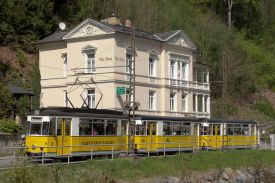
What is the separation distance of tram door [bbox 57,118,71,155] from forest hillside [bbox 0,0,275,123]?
13.0 metres

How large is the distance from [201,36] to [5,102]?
34081 millimetres

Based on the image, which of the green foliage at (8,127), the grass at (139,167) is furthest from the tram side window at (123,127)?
the green foliage at (8,127)

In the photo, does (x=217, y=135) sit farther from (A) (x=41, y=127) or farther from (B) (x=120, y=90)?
(A) (x=41, y=127)

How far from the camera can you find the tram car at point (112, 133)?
30156mm

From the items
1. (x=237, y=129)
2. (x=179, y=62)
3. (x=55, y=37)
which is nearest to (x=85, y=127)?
(x=237, y=129)

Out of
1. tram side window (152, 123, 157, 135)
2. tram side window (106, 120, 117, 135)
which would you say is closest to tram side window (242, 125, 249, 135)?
tram side window (152, 123, 157, 135)

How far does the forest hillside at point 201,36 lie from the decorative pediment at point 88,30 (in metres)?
5.82

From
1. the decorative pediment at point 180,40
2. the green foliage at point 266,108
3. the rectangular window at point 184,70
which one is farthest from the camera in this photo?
the green foliage at point 266,108

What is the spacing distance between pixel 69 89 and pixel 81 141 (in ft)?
61.1

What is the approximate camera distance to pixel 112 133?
113ft

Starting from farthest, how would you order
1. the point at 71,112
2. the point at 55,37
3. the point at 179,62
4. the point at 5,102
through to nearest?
the point at 179,62
the point at 55,37
the point at 5,102
the point at 71,112

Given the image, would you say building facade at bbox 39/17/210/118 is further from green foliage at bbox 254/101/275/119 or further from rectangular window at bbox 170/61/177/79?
green foliage at bbox 254/101/275/119

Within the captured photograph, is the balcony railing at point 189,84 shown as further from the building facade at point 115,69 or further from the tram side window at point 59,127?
the tram side window at point 59,127

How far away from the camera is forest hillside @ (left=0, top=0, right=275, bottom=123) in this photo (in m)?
53.7
